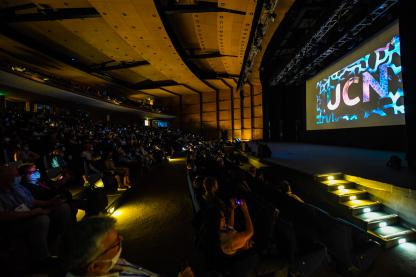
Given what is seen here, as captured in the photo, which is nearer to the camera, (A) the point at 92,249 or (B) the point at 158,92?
(A) the point at 92,249

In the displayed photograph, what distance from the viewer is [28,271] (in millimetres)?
1726

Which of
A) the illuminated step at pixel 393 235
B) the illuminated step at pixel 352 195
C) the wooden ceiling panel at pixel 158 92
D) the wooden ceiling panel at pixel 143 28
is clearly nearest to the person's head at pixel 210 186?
the illuminated step at pixel 393 235

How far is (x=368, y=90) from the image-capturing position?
6816mm

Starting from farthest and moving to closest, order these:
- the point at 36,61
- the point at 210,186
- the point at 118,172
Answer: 1. the point at 36,61
2. the point at 118,172
3. the point at 210,186

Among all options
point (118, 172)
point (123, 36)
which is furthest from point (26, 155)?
point (123, 36)

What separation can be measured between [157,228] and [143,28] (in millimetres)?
6691

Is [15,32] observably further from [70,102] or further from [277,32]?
[277,32]

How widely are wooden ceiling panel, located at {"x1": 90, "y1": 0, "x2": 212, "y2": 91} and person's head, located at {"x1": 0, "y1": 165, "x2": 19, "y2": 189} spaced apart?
5.39 meters

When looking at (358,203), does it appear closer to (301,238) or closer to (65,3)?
(301,238)

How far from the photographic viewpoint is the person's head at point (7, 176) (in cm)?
203

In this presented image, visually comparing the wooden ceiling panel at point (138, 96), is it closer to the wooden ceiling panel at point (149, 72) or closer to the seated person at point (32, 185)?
the wooden ceiling panel at point (149, 72)

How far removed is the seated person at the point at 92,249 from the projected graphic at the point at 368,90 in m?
7.42

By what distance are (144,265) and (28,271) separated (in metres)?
1.08

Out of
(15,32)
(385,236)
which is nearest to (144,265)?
(385,236)
